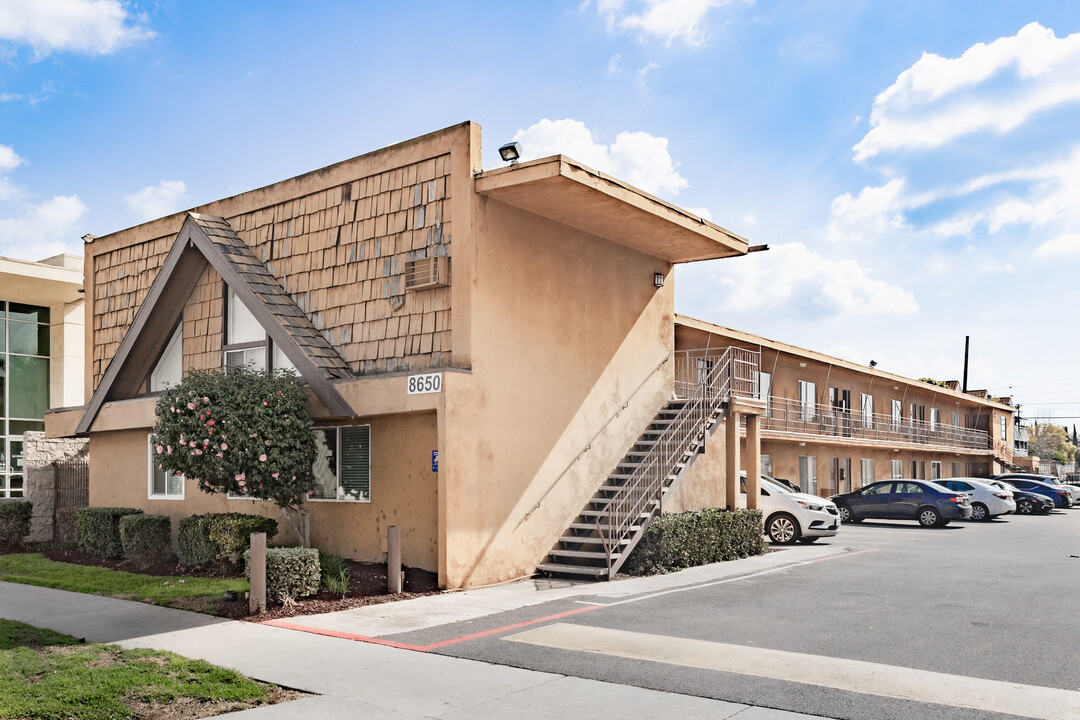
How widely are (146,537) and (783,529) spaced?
13.1 meters

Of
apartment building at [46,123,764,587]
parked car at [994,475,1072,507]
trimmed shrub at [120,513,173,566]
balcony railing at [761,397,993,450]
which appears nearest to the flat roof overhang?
apartment building at [46,123,764,587]

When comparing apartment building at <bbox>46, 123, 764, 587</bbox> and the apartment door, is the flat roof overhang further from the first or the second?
the apartment door

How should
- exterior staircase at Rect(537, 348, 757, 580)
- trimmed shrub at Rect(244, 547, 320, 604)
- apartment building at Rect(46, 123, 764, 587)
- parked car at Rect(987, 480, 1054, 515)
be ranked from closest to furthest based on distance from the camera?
trimmed shrub at Rect(244, 547, 320, 604) → apartment building at Rect(46, 123, 764, 587) → exterior staircase at Rect(537, 348, 757, 580) → parked car at Rect(987, 480, 1054, 515)

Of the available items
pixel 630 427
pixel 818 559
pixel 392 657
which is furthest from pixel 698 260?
pixel 392 657

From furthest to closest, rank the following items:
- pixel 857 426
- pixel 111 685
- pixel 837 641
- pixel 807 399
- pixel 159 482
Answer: pixel 857 426 < pixel 807 399 < pixel 159 482 < pixel 837 641 < pixel 111 685

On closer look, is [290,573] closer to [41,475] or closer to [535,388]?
[535,388]

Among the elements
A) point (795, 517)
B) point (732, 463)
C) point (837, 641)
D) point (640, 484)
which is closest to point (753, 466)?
point (732, 463)

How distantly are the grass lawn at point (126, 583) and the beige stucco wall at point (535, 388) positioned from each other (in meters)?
3.28

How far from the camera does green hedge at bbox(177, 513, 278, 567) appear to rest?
13859 millimetres

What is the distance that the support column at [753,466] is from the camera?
18109 millimetres

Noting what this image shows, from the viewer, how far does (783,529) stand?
2030cm

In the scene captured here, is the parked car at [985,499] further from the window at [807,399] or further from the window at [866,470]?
the window at [866,470]

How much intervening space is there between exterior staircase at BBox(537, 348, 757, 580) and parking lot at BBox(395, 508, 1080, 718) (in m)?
1.24

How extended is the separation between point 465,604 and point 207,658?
363 centimetres
